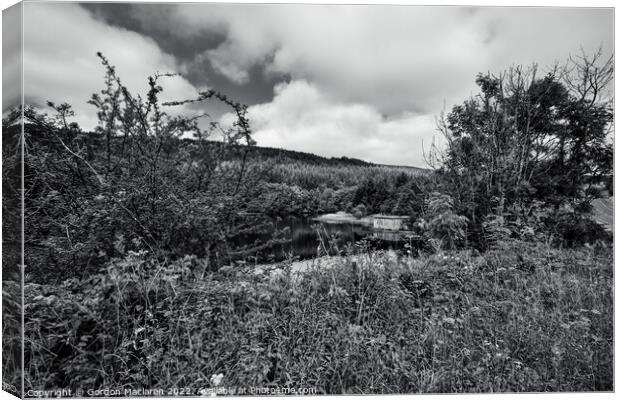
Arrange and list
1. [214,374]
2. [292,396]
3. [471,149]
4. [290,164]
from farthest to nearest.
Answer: [471,149] < [290,164] < [292,396] < [214,374]

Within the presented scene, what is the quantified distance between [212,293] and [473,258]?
3.48 m

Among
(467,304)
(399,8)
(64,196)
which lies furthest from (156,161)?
(467,304)

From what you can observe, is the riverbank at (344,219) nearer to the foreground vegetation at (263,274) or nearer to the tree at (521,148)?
the foreground vegetation at (263,274)

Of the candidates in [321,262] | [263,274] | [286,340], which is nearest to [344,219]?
[321,262]

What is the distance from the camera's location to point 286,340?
2.26 meters

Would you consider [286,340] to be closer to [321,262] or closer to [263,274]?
[263,274]

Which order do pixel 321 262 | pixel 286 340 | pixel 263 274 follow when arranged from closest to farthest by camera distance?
pixel 286 340
pixel 263 274
pixel 321 262

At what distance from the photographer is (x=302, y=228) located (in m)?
3.94

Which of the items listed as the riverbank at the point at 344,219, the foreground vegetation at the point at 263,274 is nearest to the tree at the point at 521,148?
the foreground vegetation at the point at 263,274

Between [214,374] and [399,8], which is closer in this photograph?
[214,374]

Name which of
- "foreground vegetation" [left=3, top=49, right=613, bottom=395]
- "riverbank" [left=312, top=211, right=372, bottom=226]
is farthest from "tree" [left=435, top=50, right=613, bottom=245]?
"riverbank" [left=312, top=211, right=372, bottom=226]

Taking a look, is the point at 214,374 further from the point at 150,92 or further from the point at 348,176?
the point at 348,176

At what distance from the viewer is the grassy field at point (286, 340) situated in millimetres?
2162

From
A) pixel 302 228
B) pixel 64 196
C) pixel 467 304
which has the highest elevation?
pixel 64 196
